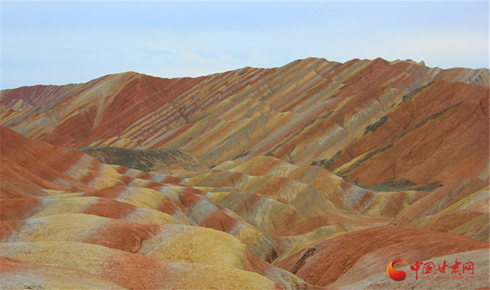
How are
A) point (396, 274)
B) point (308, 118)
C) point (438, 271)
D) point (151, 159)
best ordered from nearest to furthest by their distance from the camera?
1. point (438, 271)
2. point (396, 274)
3. point (151, 159)
4. point (308, 118)

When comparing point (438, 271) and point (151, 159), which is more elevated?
point (438, 271)

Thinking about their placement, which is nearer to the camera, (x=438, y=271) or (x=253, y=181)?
(x=438, y=271)

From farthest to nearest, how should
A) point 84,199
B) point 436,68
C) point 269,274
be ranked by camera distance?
1. point 436,68
2. point 84,199
3. point 269,274

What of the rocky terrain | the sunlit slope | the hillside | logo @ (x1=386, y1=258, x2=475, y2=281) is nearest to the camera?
logo @ (x1=386, y1=258, x2=475, y2=281)

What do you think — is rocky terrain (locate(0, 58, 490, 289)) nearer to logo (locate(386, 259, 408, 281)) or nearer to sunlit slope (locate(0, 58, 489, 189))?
logo (locate(386, 259, 408, 281))

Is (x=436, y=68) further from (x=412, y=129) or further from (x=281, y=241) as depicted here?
(x=281, y=241)

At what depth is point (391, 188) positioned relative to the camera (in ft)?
236

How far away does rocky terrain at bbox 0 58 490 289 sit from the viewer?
19891 mm

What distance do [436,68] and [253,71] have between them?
183 feet

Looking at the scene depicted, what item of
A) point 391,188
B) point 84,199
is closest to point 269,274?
point 84,199

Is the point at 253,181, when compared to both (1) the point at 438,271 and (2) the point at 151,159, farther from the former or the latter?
(1) the point at 438,271

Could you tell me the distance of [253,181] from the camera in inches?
2660

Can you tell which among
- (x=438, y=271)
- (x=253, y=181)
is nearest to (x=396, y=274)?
(x=438, y=271)

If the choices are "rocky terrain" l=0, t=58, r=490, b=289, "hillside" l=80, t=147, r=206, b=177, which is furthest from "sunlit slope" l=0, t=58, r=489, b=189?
"hillside" l=80, t=147, r=206, b=177
